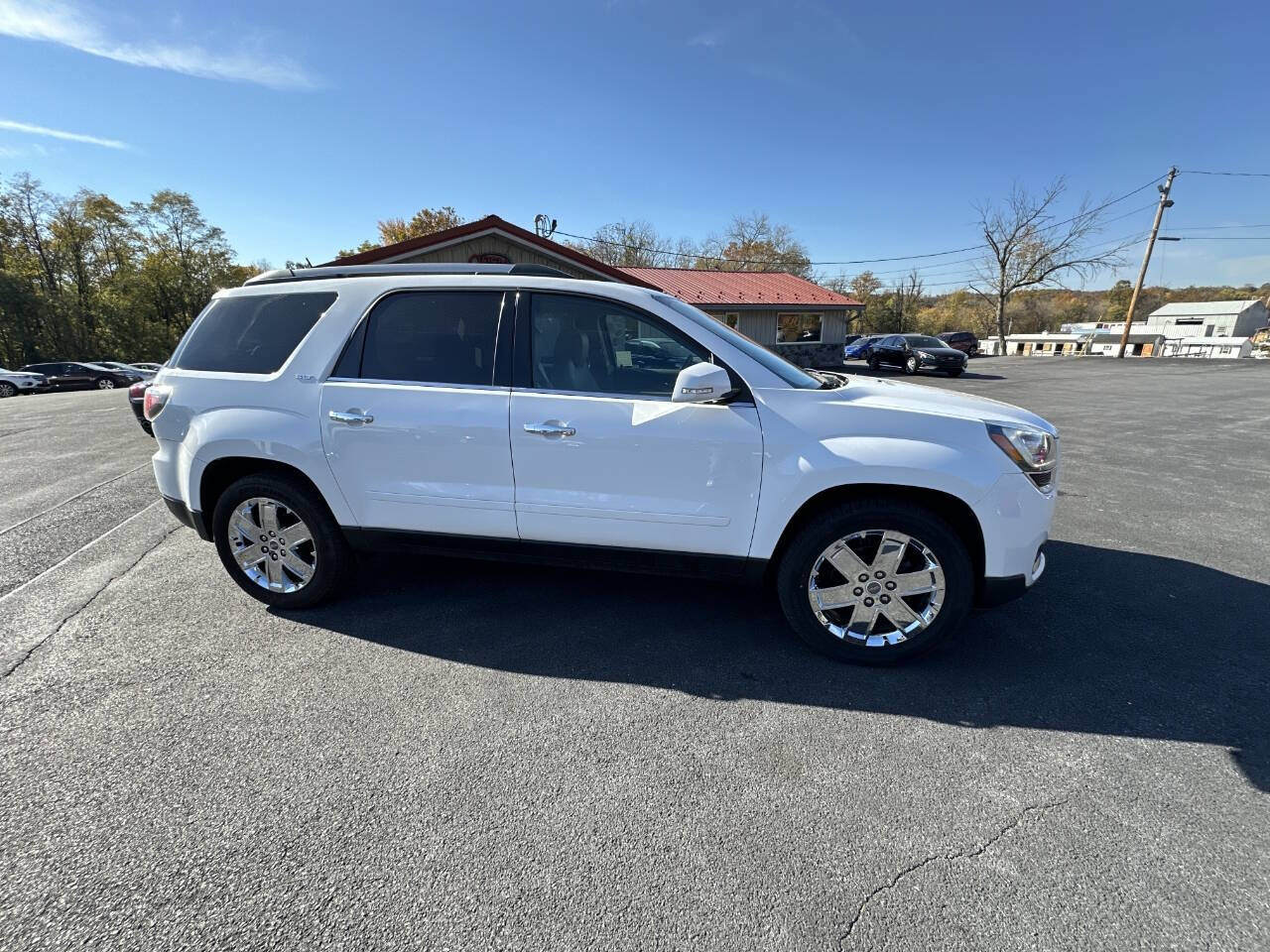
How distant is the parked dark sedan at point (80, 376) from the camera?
27.9 metres

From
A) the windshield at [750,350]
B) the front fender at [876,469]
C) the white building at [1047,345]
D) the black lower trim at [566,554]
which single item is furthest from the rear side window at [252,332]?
the white building at [1047,345]

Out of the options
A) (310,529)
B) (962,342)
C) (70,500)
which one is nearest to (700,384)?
(310,529)

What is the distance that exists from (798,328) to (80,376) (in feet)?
116

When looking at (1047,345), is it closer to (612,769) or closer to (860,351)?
(860,351)

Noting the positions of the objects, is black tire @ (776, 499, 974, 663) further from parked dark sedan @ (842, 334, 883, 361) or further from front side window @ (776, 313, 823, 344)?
parked dark sedan @ (842, 334, 883, 361)

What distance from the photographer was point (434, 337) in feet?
10.1

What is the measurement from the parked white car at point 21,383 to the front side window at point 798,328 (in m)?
34.3

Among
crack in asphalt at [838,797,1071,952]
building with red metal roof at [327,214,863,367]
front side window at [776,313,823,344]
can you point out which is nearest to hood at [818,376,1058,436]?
crack in asphalt at [838,797,1071,952]

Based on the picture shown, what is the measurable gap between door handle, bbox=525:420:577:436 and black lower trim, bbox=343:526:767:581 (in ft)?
1.98

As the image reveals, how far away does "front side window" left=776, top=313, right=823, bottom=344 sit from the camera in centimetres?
2448

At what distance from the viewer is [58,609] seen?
3414 mm

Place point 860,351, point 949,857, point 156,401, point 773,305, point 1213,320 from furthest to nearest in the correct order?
1. point 1213,320
2. point 860,351
3. point 773,305
4. point 156,401
5. point 949,857

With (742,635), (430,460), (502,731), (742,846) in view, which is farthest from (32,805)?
(742,635)

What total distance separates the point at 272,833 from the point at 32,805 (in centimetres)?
92
